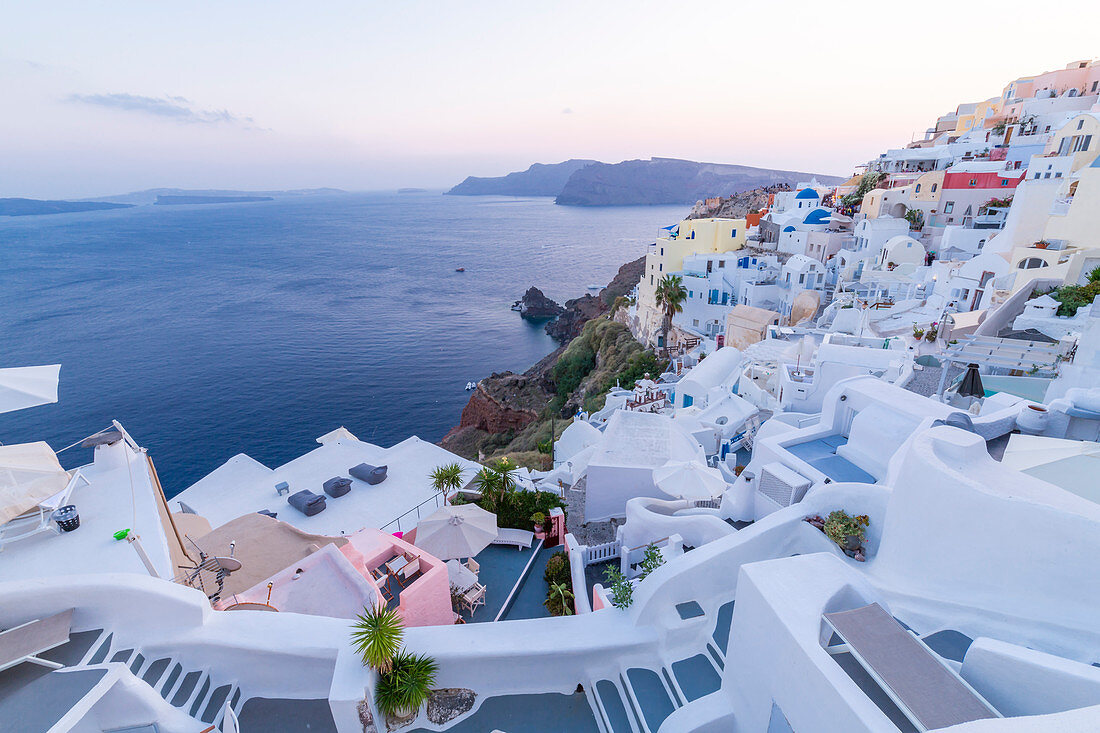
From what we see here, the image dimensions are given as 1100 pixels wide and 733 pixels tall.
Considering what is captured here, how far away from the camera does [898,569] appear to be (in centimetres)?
746

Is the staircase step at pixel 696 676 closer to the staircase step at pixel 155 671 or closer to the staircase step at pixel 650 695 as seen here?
the staircase step at pixel 650 695

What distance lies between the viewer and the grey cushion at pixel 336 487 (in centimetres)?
2005

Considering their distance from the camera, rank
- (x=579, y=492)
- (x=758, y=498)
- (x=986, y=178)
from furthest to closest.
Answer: (x=986, y=178) → (x=579, y=492) → (x=758, y=498)

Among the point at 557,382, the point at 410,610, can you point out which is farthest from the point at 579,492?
the point at 557,382

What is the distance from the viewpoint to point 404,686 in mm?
7867

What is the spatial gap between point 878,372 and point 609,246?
143091mm

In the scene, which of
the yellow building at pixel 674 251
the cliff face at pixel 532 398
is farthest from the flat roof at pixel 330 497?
the yellow building at pixel 674 251

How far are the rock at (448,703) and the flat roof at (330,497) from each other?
10679mm

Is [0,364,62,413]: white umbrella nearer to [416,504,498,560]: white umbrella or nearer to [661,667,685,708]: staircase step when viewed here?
[416,504,498,560]: white umbrella

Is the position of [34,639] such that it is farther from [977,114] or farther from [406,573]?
[977,114]

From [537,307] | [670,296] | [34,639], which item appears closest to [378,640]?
[34,639]

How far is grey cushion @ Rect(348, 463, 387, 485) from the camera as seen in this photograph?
21.0m

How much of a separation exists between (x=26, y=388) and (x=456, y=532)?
411 inches

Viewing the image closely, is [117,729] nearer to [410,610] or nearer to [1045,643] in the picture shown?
[410,610]
